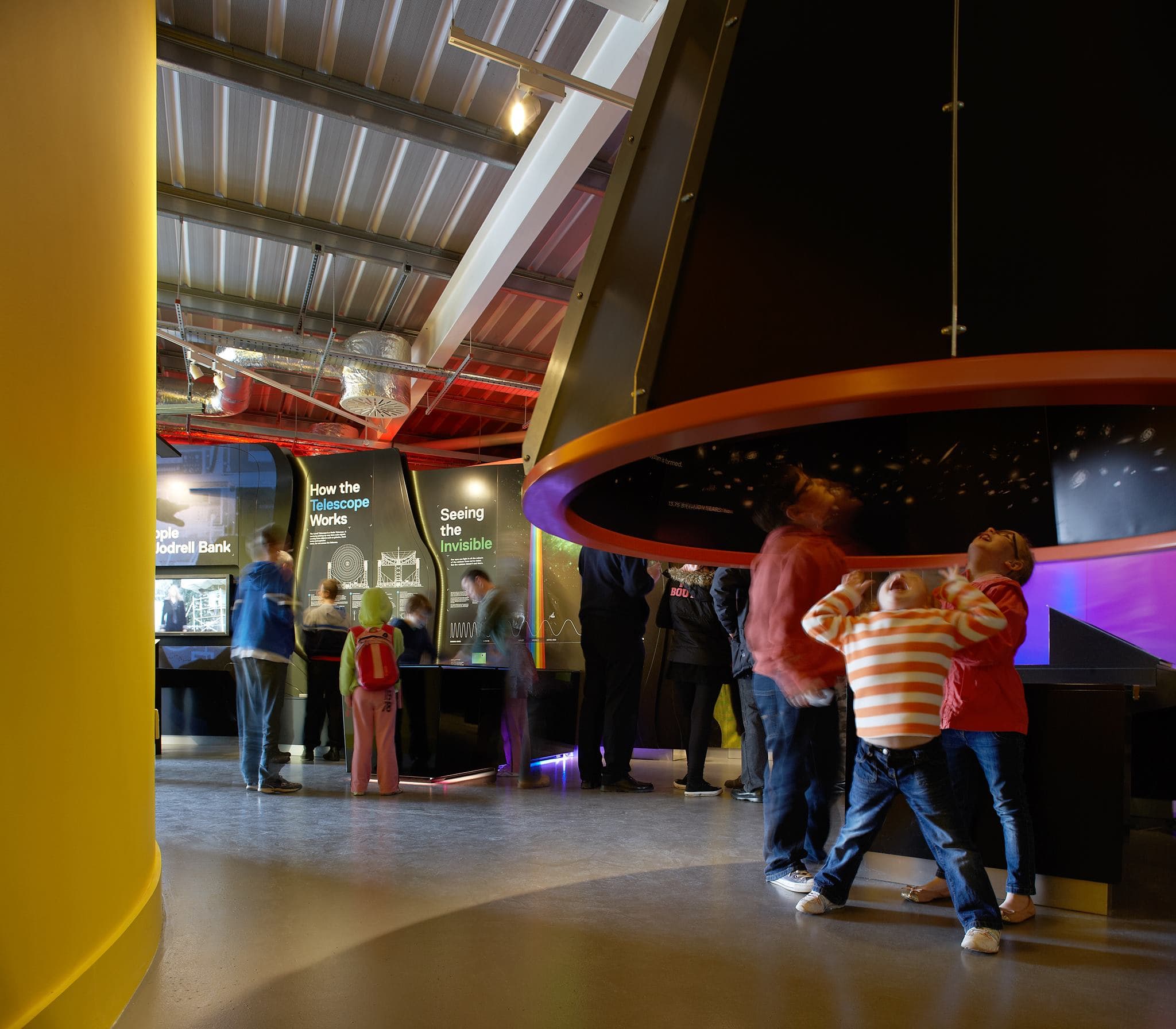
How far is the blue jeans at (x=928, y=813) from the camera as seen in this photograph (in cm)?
263

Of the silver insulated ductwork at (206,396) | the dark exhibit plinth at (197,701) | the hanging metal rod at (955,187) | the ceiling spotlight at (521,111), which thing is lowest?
the dark exhibit plinth at (197,701)

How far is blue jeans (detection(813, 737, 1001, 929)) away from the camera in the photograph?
2.63 meters

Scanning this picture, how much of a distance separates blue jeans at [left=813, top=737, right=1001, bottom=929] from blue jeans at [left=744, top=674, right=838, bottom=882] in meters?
0.32

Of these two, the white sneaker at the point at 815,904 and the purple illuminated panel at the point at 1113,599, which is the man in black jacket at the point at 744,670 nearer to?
the white sneaker at the point at 815,904

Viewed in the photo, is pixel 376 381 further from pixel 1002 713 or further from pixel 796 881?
pixel 1002 713

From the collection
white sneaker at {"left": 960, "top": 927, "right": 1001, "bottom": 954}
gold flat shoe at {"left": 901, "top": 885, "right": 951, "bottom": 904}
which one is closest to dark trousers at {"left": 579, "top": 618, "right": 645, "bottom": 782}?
gold flat shoe at {"left": 901, "top": 885, "right": 951, "bottom": 904}

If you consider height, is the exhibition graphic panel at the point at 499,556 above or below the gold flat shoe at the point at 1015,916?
above

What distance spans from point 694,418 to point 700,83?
94cm

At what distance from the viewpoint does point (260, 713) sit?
570cm

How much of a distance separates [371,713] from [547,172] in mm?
3734

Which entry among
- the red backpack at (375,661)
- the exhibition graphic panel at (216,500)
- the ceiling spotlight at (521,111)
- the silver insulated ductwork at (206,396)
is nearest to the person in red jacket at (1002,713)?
the ceiling spotlight at (521,111)

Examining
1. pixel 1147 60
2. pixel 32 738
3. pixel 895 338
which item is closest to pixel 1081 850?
pixel 895 338

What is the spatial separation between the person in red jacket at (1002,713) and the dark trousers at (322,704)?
6.05 m

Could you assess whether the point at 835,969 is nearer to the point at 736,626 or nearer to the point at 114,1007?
Answer: the point at 114,1007
